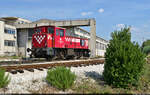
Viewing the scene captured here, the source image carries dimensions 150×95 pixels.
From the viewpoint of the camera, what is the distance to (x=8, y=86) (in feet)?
20.0

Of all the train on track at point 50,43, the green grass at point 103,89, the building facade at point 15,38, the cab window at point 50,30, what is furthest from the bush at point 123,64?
the building facade at point 15,38

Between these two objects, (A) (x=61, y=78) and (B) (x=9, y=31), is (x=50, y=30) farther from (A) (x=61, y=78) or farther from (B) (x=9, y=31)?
(B) (x=9, y=31)

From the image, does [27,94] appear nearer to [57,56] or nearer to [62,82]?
[62,82]

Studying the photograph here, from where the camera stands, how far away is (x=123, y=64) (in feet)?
22.3

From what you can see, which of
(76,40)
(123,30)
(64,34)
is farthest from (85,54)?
(123,30)

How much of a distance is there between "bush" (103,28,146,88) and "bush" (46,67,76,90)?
1.81 m

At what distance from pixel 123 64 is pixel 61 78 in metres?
2.64

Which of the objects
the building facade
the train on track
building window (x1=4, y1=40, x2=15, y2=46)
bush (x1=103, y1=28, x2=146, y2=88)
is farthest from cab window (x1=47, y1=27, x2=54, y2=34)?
building window (x1=4, y1=40, x2=15, y2=46)

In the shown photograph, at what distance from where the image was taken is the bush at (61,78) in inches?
233

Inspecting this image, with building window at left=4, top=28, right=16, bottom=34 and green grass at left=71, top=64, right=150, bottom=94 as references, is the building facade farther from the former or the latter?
green grass at left=71, top=64, right=150, bottom=94

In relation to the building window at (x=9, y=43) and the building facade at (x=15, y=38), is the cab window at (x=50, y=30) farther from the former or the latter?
the building window at (x=9, y=43)

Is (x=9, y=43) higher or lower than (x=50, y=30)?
lower

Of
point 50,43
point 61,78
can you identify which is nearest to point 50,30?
point 50,43

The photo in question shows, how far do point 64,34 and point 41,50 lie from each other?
342 cm
